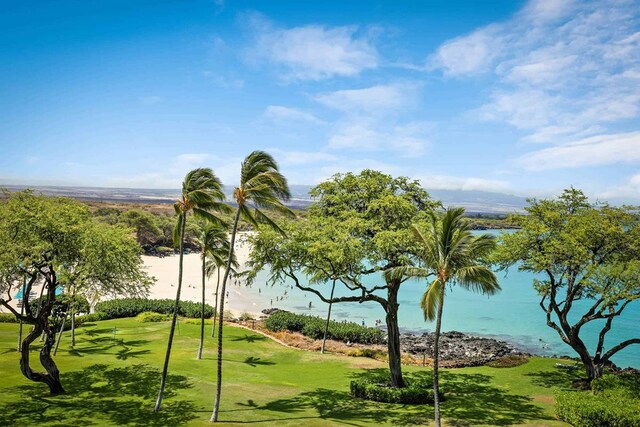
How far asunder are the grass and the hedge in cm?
993

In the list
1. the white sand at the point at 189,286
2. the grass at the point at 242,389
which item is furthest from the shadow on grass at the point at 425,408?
the white sand at the point at 189,286

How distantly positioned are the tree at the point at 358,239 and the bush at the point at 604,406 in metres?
8.44

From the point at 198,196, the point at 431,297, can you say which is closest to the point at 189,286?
the point at 198,196

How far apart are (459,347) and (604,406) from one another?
1298 inches

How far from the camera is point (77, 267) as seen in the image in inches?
860

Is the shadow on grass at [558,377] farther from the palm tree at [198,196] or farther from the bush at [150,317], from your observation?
the bush at [150,317]

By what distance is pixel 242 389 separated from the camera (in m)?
24.2

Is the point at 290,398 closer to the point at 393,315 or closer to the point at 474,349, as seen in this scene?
the point at 393,315

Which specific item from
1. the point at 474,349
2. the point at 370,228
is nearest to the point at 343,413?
the point at 370,228

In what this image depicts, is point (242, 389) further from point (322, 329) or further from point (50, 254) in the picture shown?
point (322, 329)

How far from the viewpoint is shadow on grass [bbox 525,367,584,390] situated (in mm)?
26609

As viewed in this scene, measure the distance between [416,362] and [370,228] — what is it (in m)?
19.8

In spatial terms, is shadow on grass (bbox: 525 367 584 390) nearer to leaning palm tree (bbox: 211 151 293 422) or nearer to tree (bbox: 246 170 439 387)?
tree (bbox: 246 170 439 387)

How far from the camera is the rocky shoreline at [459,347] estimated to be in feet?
148
